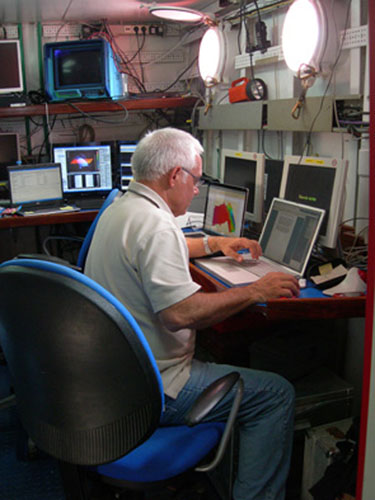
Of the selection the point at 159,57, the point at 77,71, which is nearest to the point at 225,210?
the point at 77,71

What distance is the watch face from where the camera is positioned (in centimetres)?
286

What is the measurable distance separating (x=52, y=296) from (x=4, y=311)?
7.2 inches

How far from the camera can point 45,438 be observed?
1.19 meters

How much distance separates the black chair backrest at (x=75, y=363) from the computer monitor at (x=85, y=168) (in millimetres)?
2839

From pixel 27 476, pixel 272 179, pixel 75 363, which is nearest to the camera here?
pixel 75 363

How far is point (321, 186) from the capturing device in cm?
204

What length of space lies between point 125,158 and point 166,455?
3.02m

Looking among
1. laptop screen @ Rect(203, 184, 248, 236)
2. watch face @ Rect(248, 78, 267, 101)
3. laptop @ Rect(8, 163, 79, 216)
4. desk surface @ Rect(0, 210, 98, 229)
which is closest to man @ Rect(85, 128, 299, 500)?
laptop screen @ Rect(203, 184, 248, 236)

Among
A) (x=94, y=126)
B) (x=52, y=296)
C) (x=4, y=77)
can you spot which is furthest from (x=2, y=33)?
(x=52, y=296)

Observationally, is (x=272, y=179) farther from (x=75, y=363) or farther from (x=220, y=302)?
(x=75, y=363)

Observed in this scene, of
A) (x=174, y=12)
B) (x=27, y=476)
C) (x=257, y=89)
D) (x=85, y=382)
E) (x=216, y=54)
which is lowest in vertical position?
(x=27, y=476)

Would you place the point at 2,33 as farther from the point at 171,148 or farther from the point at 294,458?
the point at 294,458

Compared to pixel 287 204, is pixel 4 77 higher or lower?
higher

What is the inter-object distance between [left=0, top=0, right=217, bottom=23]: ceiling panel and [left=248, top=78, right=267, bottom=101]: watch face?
88cm
